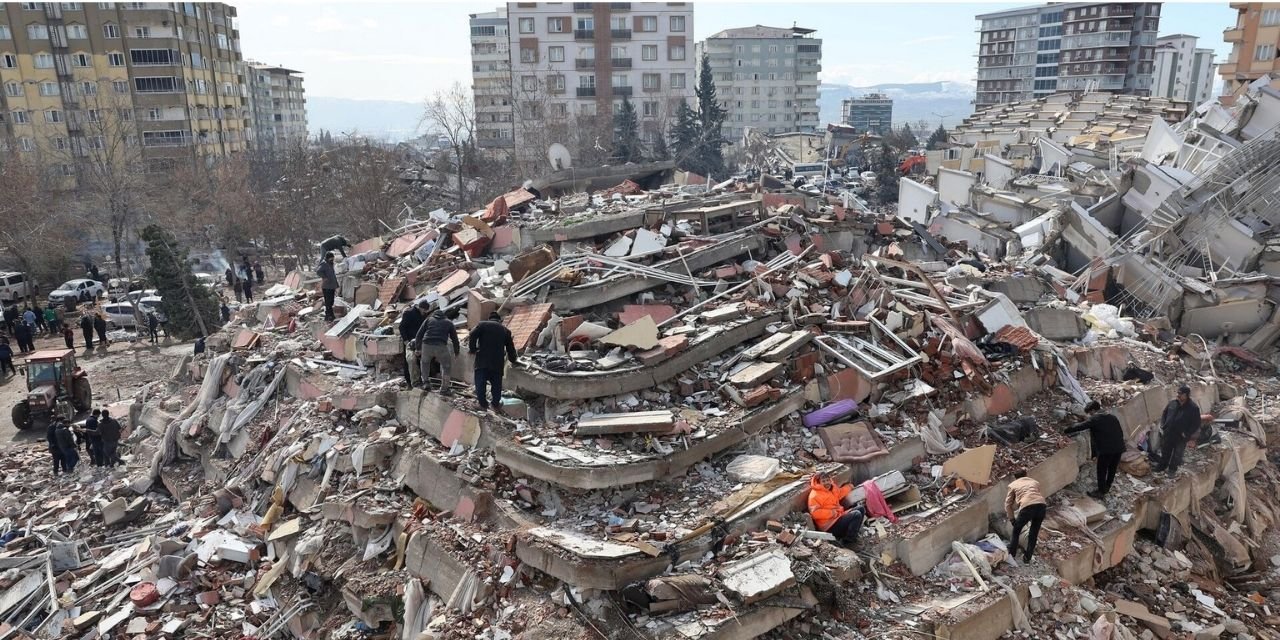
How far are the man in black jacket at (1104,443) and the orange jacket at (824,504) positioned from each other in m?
2.78

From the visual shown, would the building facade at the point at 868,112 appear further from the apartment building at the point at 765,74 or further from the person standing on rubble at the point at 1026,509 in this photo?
the person standing on rubble at the point at 1026,509

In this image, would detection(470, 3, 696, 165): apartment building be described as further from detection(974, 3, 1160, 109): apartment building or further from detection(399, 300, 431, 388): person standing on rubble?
detection(399, 300, 431, 388): person standing on rubble

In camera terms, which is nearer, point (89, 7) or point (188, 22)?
point (89, 7)

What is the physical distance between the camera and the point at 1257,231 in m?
16.1

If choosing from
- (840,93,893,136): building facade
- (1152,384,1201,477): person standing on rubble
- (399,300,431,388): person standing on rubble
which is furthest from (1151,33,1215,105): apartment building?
Answer: (399,300,431,388): person standing on rubble

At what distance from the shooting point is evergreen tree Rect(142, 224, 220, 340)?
18.0m

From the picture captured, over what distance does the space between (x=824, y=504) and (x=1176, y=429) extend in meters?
4.59

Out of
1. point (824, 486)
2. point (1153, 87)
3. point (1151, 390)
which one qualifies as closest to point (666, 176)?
point (1151, 390)

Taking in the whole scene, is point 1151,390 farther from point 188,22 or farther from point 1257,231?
point 188,22

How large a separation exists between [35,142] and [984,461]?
42882 mm

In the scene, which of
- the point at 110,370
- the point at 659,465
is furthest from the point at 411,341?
the point at 110,370

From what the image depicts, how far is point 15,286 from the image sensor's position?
23.6 meters

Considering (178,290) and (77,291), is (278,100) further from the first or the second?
(178,290)

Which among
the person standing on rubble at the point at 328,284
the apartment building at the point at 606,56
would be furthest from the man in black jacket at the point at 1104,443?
the apartment building at the point at 606,56
